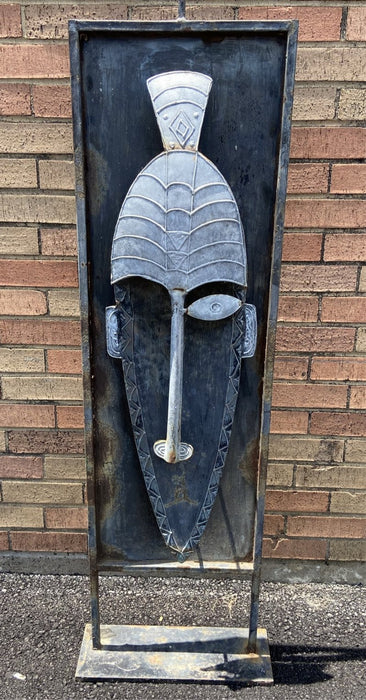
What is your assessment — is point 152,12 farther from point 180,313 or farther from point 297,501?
point 297,501

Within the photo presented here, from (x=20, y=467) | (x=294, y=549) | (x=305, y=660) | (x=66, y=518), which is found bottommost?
(x=305, y=660)

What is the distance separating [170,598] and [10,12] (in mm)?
2348

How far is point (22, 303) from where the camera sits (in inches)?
88.1

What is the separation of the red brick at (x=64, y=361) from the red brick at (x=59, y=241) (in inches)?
15.7

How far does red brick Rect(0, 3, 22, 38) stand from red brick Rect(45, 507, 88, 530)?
1885 mm

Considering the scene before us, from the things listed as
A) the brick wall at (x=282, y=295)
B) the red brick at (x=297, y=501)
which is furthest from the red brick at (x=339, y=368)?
the red brick at (x=297, y=501)

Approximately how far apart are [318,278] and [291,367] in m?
0.37

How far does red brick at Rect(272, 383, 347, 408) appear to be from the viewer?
90.1 inches

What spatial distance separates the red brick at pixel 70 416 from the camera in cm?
235

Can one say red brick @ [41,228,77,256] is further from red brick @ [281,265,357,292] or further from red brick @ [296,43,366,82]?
red brick @ [296,43,366,82]

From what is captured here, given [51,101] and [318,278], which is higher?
[51,101]

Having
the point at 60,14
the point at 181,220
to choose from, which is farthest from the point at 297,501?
the point at 60,14

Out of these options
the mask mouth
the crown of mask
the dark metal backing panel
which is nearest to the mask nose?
the mask mouth

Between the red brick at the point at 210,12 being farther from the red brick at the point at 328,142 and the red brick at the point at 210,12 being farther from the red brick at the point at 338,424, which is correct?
the red brick at the point at 338,424
